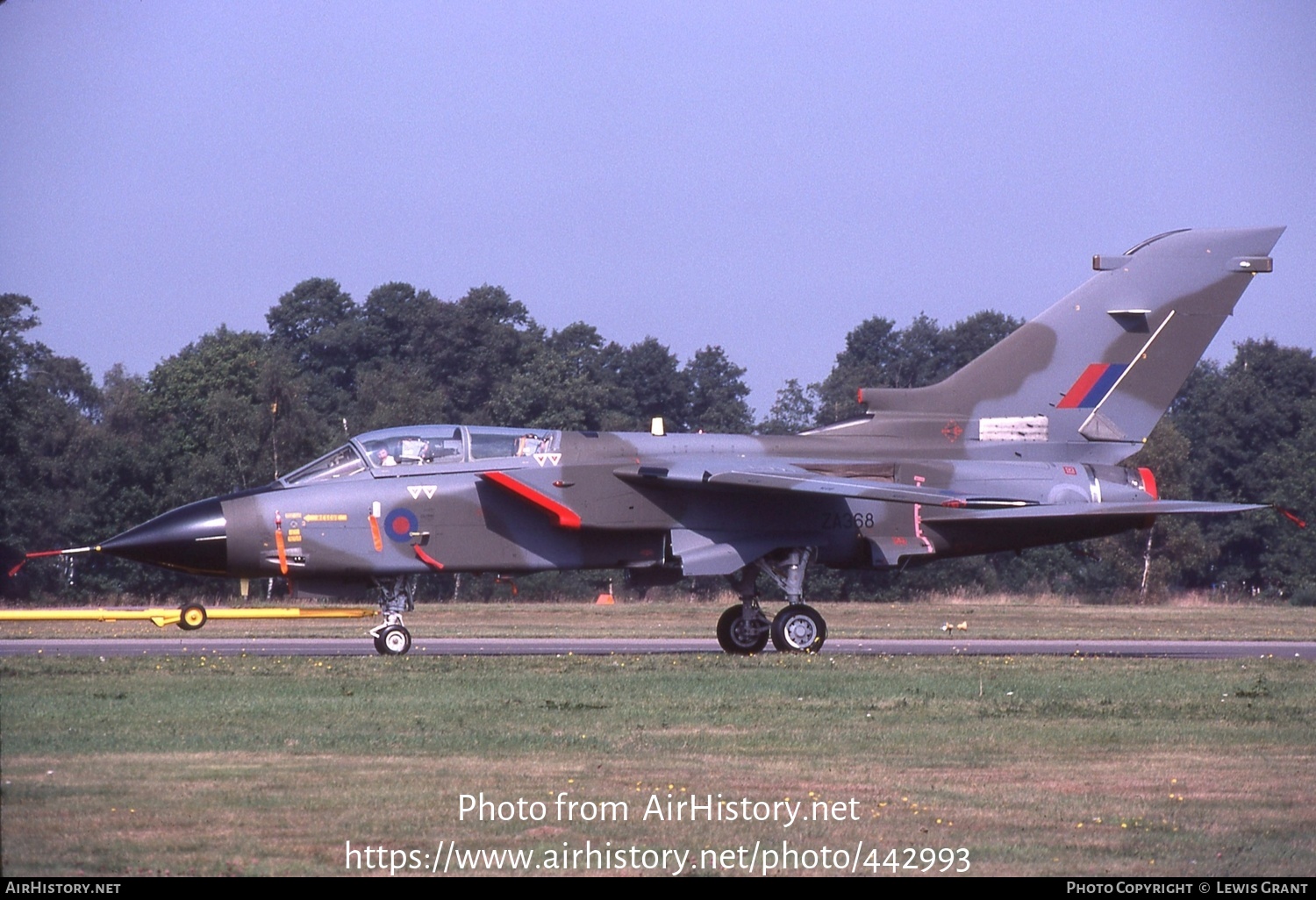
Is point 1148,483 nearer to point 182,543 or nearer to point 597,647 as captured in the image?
point 597,647

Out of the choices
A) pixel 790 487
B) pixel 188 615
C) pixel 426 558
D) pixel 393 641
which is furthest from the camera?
pixel 188 615

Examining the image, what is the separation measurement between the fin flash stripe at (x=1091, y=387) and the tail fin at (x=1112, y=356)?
0.04 ft

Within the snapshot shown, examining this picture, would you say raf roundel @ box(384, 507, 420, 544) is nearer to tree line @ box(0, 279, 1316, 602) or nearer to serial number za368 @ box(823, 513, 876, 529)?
serial number za368 @ box(823, 513, 876, 529)

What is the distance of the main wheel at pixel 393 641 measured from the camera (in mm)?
17656

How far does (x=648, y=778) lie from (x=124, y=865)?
3.41 meters

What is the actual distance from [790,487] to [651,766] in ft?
24.5

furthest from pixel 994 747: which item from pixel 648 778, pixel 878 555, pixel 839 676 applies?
pixel 878 555

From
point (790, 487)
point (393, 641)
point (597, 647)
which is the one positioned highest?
point (790, 487)

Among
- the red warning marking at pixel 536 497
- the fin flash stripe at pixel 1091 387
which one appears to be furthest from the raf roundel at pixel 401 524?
the fin flash stripe at pixel 1091 387

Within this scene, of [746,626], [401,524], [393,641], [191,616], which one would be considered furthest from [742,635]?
[191,616]

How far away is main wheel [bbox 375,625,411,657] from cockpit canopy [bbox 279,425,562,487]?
197 centimetres

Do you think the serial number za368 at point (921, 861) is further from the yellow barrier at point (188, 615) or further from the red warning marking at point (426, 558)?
the yellow barrier at point (188, 615)

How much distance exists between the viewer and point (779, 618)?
17.9 m

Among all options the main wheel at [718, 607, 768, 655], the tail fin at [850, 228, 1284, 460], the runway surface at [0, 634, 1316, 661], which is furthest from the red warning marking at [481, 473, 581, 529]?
the tail fin at [850, 228, 1284, 460]
